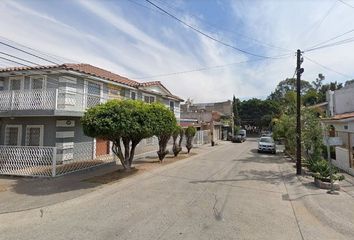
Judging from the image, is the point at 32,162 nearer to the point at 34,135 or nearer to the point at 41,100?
the point at 41,100

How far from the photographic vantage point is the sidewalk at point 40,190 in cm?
861

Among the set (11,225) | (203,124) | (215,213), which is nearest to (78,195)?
(11,225)

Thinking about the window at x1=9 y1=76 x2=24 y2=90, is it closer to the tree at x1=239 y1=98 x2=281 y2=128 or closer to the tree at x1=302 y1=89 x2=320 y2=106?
the tree at x1=302 y1=89 x2=320 y2=106

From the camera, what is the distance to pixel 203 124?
42.6 m

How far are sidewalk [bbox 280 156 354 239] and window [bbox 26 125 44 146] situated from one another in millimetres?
13284

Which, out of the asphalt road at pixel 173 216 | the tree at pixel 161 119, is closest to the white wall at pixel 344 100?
the tree at pixel 161 119

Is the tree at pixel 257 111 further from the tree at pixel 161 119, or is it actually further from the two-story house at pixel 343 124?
the tree at pixel 161 119

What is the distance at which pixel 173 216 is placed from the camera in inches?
283

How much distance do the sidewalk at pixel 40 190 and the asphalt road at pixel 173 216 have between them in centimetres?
55

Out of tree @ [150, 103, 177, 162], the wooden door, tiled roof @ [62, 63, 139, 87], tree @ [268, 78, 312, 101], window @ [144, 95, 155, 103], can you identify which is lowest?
the wooden door

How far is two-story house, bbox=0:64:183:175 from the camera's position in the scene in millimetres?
13172

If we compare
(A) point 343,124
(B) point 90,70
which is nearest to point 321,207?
(A) point 343,124

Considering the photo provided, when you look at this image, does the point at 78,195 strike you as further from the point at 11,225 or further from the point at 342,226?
the point at 342,226

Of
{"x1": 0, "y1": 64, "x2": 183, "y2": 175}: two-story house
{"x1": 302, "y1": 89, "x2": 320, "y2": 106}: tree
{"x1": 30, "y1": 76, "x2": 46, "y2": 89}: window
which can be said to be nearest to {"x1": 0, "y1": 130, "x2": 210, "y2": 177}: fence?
{"x1": 0, "y1": 64, "x2": 183, "y2": 175}: two-story house
